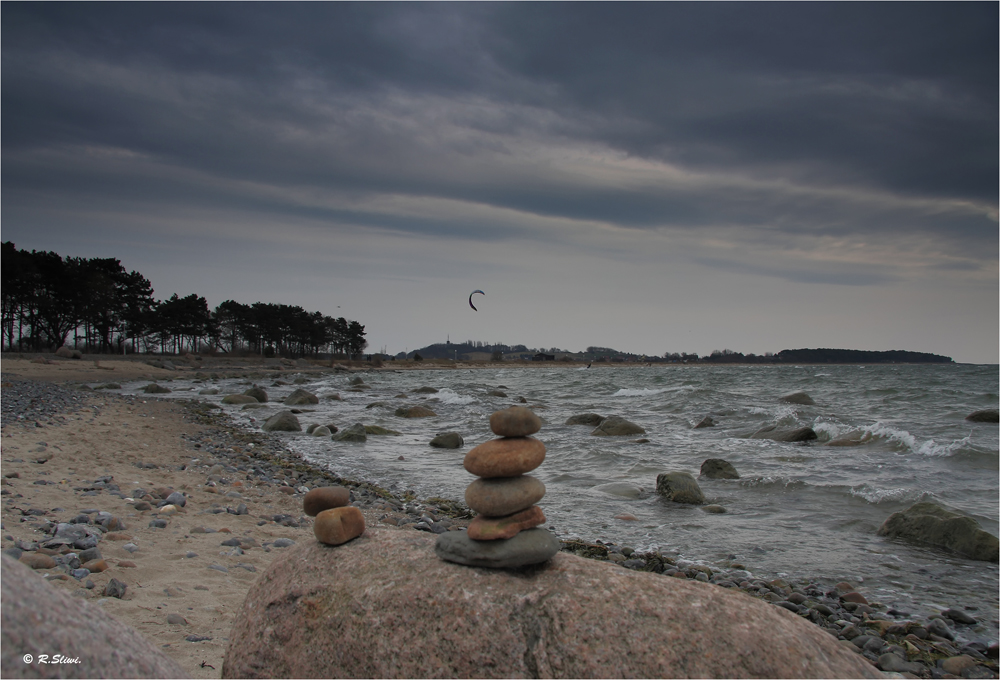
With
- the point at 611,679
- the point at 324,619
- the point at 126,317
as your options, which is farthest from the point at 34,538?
the point at 126,317

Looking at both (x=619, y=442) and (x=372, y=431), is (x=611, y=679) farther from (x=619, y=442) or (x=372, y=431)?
(x=372, y=431)

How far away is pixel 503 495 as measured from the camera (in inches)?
171

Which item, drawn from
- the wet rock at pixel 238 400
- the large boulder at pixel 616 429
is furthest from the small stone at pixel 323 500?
the wet rock at pixel 238 400

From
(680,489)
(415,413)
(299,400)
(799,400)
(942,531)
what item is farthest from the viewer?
(799,400)

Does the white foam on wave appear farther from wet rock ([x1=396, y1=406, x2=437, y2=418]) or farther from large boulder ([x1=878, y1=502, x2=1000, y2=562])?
large boulder ([x1=878, y1=502, x2=1000, y2=562])

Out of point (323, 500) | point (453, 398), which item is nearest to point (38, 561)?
point (323, 500)

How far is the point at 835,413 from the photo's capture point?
81.2ft

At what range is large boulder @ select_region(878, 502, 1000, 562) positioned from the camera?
24.4 ft

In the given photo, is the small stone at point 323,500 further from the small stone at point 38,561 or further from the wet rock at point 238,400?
the wet rock at point 238,400

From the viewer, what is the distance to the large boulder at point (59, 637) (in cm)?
184

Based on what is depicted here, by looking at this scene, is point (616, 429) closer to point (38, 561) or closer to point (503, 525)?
point (503, 525)

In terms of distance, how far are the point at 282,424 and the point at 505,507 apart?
15.4m

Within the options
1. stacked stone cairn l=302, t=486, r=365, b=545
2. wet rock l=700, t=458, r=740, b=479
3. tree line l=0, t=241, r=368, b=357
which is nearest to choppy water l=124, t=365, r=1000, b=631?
wet rock l=700, t=458, r=740, b=479

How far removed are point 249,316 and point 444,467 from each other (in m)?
88.8
